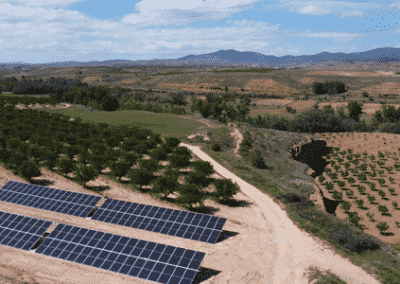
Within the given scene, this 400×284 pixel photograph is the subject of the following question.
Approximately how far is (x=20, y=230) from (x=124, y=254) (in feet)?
36.7

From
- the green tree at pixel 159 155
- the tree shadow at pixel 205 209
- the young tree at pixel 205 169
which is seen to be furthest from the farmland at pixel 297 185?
the green tree at pixel 159 155

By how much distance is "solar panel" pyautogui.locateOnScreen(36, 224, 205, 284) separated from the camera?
869 inches

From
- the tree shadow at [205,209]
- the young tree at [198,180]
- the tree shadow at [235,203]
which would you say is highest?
the young tree at [198,180]

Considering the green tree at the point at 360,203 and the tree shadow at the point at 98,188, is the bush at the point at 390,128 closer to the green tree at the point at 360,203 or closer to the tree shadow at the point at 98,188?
Answer: the green tree at the point at 360,203

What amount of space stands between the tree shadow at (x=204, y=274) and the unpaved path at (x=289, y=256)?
1.41 metres

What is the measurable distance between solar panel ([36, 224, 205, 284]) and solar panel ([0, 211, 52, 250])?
5.77 ft

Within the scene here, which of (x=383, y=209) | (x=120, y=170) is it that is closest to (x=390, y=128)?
(x=383, y=209)

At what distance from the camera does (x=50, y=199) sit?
3353 centimetres

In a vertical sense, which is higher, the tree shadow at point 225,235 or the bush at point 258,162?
the bush at point 258,162

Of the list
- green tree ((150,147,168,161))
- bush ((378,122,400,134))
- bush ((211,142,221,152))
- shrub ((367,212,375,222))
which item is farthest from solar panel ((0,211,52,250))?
bush ((378,122,400,134))

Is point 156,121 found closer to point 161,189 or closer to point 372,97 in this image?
point 161,189

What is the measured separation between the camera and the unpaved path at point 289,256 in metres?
23.5

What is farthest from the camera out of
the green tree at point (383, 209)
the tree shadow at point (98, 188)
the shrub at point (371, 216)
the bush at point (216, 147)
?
the bush at point (216, 147)

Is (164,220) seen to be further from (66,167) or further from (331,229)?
(66,167)
